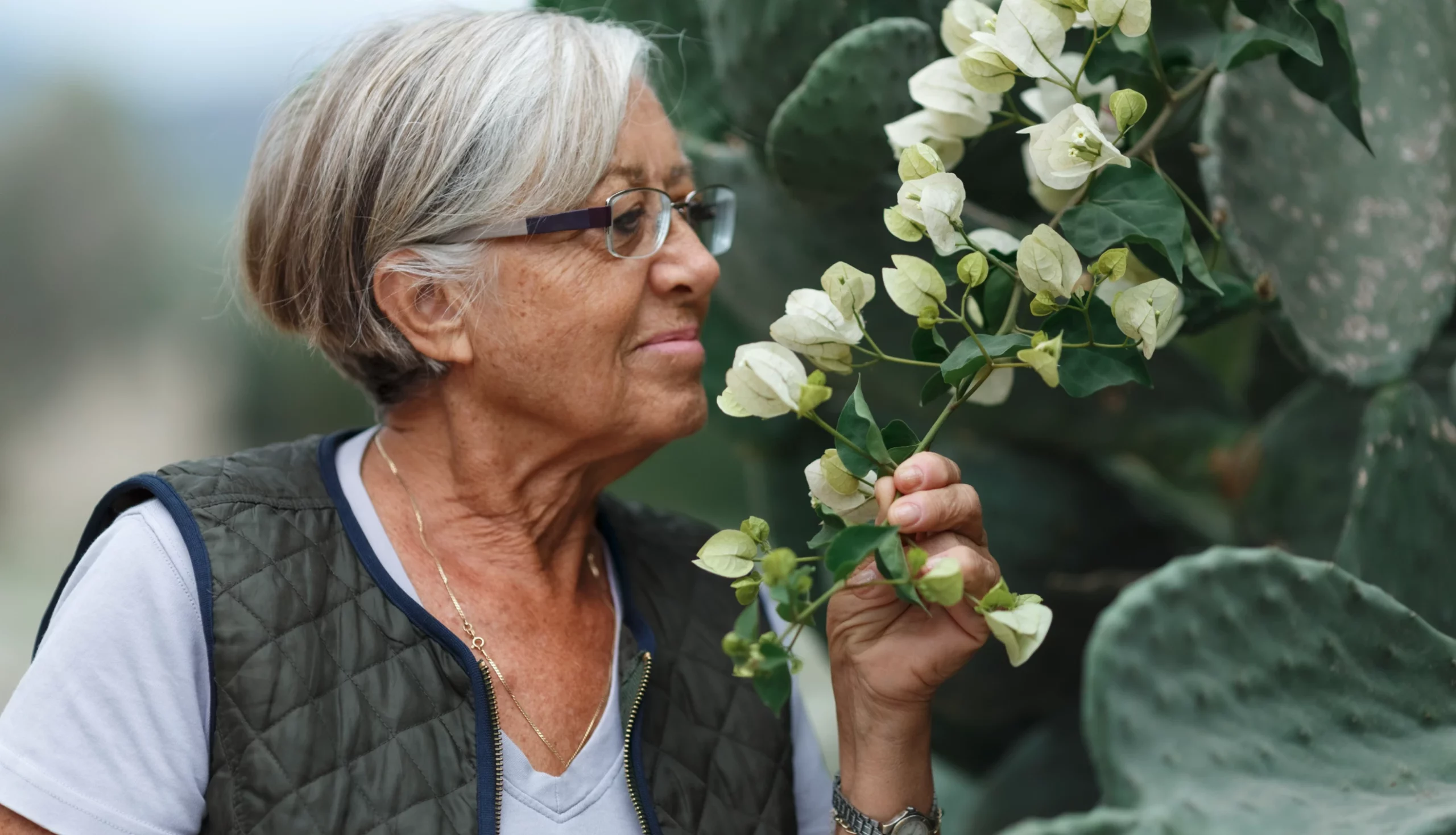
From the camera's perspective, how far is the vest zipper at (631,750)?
37.3 inches

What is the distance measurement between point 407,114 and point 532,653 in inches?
17.2

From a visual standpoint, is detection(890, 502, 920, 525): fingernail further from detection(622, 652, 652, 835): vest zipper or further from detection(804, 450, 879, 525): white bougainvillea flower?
detection(622, 652, 652, 835): vest zipper

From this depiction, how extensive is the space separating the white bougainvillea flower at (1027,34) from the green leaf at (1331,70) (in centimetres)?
18

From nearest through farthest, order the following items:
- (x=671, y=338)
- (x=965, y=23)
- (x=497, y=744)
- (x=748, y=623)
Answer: (x=748, y=623) < (x=965, y=23) < (x=497, y=744) < (x=671, y=338)

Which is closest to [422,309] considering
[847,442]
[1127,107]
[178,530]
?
[178,530]

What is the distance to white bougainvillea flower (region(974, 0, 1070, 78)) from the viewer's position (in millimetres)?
700

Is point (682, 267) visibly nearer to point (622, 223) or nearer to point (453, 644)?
point (622, 223)

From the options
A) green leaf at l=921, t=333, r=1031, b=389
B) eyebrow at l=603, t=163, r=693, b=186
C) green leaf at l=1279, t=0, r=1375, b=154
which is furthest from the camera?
eyebrow at l=603, t=163, r=693, b=186

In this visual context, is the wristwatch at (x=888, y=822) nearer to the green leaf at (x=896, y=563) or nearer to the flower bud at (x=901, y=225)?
the green leaf at (x=896, y=563)

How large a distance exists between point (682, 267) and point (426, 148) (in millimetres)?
217

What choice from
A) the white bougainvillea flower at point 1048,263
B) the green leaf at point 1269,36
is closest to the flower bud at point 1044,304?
the white bougainvillea flower at point 1048,263

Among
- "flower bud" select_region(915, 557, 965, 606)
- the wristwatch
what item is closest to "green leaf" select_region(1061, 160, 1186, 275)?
"flower bud" select_region(915, 557, 965, 606)

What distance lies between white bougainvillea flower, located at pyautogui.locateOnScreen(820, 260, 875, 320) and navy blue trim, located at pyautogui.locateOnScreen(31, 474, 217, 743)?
0.49 metres

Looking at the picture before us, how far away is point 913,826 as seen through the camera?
2.99 ft
